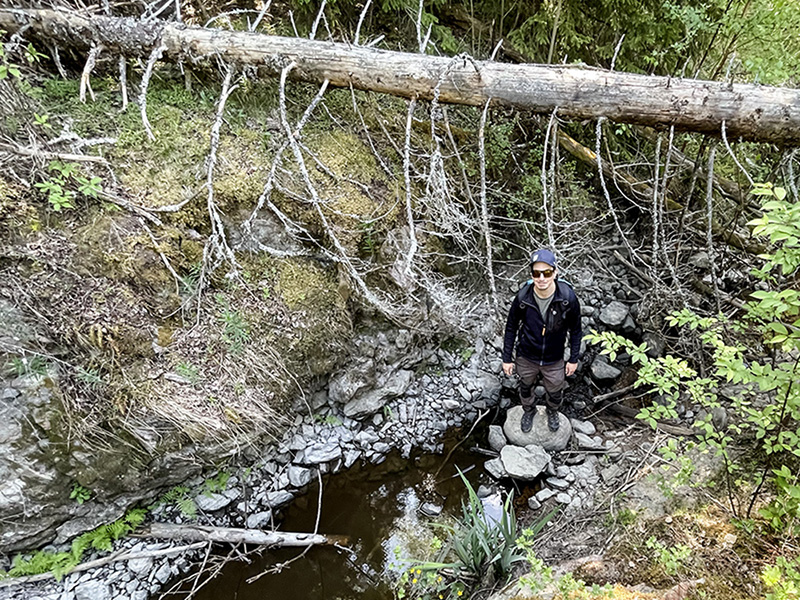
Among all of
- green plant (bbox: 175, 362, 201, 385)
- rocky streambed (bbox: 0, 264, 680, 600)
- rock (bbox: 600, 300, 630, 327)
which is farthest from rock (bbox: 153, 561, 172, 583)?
rock (bbox: 600, 300, 630, 327)

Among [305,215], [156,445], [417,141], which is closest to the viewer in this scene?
[156,445]

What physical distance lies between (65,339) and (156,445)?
1046 mm

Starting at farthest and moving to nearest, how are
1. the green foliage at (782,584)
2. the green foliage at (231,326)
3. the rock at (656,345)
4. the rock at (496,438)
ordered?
the rock at (656,345), the rock at (496,438), the green foliage at (231,326), the green foliage at (782,584)

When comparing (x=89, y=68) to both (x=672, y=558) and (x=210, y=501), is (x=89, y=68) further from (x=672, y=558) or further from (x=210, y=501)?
(x=672, y=558)

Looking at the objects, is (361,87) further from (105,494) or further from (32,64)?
(105,494)

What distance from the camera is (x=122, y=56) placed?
3.68 metres

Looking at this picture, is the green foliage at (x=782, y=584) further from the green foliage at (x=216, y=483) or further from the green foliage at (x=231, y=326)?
the green foliage at (x=216, y=483)

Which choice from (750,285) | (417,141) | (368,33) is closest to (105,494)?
(417,141)

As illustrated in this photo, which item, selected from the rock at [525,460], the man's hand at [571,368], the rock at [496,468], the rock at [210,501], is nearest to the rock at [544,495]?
the rock at [525,460]

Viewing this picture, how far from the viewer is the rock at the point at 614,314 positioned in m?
5.31

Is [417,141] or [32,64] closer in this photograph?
[32,64]

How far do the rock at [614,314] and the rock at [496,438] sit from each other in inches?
72.7

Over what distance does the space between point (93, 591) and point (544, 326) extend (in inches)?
161

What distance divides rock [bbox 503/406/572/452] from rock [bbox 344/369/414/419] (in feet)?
3.70
